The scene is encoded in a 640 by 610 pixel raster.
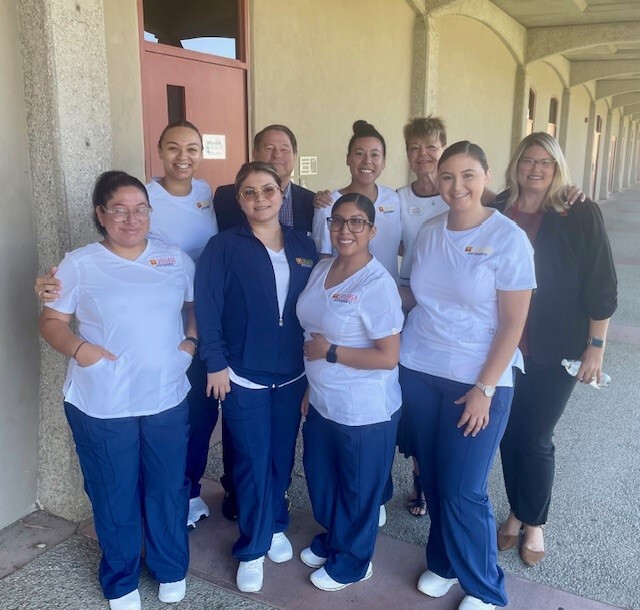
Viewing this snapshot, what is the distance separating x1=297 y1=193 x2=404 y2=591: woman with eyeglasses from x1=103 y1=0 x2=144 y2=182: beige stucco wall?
186cm

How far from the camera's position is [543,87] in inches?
629

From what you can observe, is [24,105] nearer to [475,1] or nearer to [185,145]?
[185,145]

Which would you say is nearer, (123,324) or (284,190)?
(123,324)

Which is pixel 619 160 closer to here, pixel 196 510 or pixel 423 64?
pixel 423 64

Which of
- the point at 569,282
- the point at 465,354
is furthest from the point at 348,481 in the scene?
the point at 569,282

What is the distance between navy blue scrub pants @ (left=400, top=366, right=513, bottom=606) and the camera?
8.44 ft

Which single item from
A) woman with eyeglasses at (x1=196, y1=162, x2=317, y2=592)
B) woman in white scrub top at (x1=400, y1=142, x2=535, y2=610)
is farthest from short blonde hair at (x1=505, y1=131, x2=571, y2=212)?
woman with eyeglasses at (x1=196, y1=162, x2=317, y2=592)

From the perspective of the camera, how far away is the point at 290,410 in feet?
9.65

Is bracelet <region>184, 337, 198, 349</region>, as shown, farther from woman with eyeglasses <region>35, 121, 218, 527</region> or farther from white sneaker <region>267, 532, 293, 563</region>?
white sneaker <region>267, 532, 293, 563</region>

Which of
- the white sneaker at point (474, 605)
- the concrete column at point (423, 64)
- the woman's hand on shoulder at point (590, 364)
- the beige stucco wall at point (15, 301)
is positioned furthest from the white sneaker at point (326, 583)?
the concrete column at point (423, 64)

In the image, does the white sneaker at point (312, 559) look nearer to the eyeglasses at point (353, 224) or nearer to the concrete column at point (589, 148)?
the eyeglasses at point (353, 224)

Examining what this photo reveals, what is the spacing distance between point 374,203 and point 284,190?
463 mm

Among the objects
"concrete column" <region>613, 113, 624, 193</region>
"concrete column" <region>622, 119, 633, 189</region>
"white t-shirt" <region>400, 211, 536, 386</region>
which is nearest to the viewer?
"white t-shirt" <region>400, 211, 536, 386</region>

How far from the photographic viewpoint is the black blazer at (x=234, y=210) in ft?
10.6
